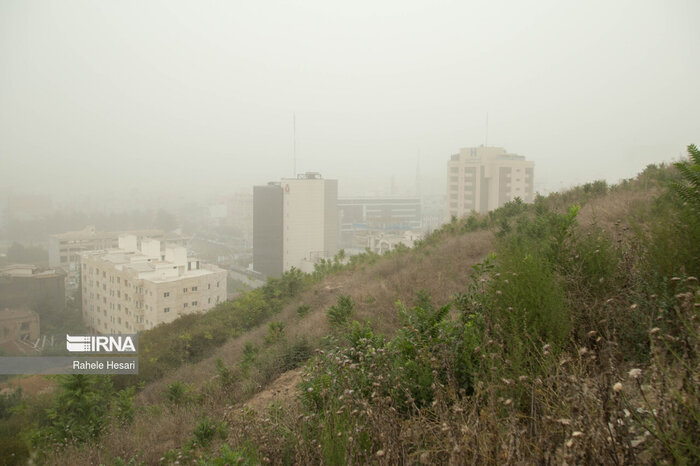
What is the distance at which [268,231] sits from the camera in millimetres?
37188

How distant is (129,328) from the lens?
47.4 ft

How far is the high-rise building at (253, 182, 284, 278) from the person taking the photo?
36219 mm

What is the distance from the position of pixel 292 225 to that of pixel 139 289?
22299 mm

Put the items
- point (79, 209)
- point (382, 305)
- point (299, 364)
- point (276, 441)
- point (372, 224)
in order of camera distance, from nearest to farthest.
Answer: point (276, 441) < point (299, 364) < point (382, 305) < point (79, 209) < point (372, 224)

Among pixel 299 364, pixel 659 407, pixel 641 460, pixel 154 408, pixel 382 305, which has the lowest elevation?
pixel 154 408

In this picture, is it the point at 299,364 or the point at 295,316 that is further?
the point at 295,316

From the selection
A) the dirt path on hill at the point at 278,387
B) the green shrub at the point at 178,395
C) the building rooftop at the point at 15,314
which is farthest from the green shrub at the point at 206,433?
the building rooftop at the point at 15,314

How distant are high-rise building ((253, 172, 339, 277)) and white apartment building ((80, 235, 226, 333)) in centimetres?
1940

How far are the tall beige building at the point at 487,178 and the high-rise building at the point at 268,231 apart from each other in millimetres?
16296

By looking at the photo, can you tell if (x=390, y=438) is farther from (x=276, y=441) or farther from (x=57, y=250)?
(x=57, y=250)

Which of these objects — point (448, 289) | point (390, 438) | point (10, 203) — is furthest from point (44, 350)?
point (10, 203)

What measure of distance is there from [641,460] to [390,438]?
2.77 ft

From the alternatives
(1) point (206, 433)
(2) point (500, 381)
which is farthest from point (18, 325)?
(2) point (500, 381)

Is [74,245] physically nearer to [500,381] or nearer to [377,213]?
[500,381]
